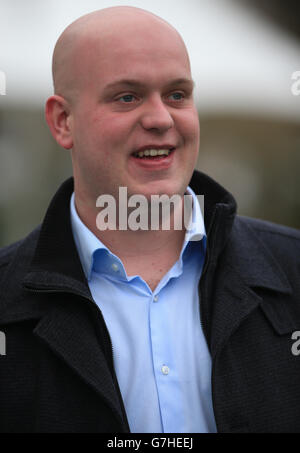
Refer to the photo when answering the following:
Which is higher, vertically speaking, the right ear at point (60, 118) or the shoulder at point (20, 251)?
the right ear at point (60, 118)

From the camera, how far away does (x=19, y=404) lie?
1.66 m

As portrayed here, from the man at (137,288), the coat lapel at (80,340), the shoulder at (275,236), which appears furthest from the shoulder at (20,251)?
the shoulder at (275,236)

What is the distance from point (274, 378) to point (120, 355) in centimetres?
48

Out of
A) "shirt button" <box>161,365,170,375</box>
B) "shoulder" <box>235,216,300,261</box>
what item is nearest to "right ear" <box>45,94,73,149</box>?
"shoulder" <box>235,216,300,261</box>

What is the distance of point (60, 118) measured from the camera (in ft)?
6.66

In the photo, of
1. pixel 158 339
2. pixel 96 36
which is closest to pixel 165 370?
pixel 158 339

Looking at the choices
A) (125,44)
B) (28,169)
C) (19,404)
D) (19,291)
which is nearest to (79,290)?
(19,291)

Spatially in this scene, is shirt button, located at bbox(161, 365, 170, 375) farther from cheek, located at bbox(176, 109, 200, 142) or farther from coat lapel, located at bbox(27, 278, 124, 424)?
cheek, located at bbox(176, 109, 200, 142)

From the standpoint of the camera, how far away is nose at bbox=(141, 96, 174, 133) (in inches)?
68.9

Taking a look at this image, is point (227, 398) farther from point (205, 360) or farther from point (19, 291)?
point (19, 291)

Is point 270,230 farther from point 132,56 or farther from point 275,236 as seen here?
point 132,56

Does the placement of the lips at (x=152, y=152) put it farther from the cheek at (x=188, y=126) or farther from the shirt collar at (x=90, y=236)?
the shirt collar at (x=90, y=236)

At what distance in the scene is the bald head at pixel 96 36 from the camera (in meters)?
1.82

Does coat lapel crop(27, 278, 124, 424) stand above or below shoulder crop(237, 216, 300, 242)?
below
